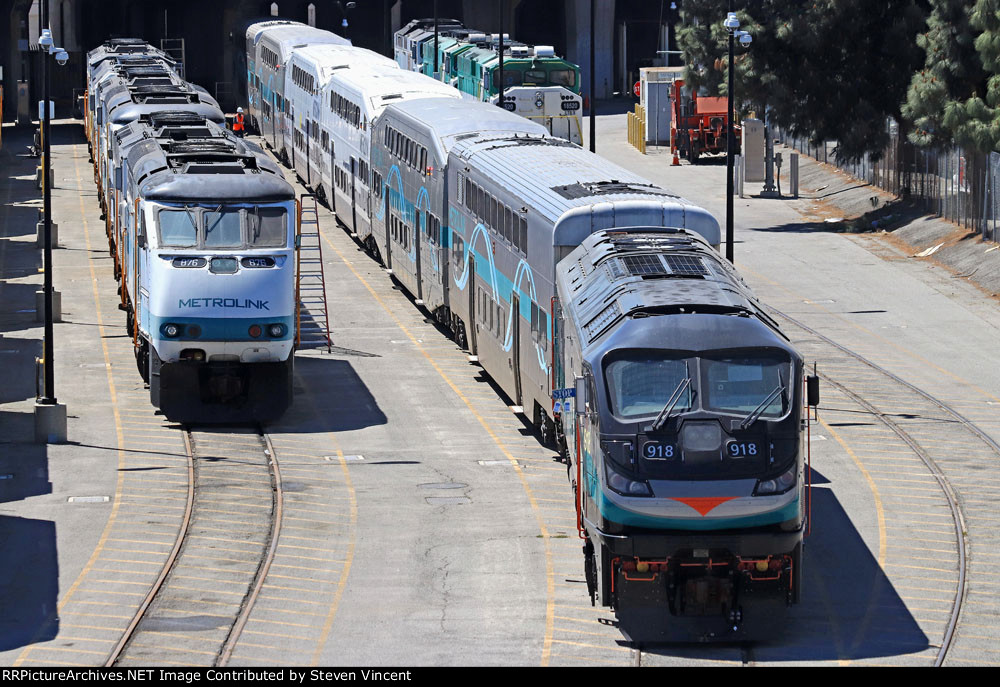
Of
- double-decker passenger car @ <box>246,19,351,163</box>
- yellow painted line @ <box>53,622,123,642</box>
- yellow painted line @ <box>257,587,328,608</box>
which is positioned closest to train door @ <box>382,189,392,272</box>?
double-decker passenger car @ <box>246,19,351,163</box>

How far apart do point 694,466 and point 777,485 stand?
108 centimetres

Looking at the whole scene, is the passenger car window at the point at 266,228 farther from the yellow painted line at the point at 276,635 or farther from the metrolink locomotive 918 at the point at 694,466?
the yellow painted line at the point at 276,635

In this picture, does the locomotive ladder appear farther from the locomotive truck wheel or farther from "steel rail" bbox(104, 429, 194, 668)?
the locomotive truck wheel

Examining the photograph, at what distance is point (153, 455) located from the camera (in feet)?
103

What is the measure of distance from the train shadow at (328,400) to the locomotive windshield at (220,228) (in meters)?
3.65

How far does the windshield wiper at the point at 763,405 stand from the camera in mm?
21469

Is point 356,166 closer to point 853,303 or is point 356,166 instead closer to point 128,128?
point 128,128

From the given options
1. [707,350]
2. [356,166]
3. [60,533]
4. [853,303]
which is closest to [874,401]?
[853,303]

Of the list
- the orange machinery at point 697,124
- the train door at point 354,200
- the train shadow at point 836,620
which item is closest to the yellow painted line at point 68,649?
the train shadow at point 836,620

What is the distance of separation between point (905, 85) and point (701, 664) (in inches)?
1529

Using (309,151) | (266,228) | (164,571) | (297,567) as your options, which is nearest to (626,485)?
(297,567)

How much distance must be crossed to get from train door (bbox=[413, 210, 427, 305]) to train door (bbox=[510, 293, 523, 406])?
30.9 ft

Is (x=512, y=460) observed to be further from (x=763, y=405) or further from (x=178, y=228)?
(x=763, y=405)

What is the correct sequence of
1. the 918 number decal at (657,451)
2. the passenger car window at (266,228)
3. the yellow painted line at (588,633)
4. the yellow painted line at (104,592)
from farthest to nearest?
the passenger car window at (266,228) → the yellow painted line at (104,592) → the yellow painted line at (588,633) → the 918 number decal at (657,451)
